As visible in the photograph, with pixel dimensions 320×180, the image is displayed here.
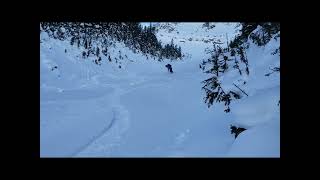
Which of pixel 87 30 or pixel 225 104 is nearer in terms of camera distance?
pixel 225 104

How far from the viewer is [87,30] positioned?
1694 cm

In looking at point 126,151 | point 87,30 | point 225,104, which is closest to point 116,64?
point 87,30

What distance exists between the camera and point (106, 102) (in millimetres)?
7062

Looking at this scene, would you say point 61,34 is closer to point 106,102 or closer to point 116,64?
point 116,64

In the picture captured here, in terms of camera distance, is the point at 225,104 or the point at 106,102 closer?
the point at 225,104

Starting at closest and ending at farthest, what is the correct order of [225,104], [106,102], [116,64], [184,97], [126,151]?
[126,151], [225,104], [106,102], [184,97], [116,64]

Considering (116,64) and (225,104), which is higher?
(116,64)
